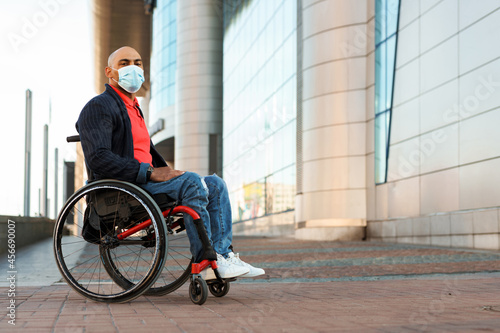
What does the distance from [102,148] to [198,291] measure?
992mm

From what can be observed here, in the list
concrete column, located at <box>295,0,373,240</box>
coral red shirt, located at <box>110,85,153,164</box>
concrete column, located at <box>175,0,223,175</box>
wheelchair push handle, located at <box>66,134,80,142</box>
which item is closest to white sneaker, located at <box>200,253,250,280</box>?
coral red shirt, located at <box>110,85,153,164</box>

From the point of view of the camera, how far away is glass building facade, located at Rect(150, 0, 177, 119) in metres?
42.5

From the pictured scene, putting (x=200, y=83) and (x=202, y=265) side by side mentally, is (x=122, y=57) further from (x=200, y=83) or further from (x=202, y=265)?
(x=200, y=83)

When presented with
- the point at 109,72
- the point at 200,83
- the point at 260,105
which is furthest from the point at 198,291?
the point at 200,83

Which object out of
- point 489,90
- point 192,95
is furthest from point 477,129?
point 192,95

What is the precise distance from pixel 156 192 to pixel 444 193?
8768mm

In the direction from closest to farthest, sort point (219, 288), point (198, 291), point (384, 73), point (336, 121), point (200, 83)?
point (198, 291) → point (219, 288) → point (384, 73) → point (336, 121) → point (200, 83)

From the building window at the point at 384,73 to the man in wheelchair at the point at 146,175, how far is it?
34.4ft

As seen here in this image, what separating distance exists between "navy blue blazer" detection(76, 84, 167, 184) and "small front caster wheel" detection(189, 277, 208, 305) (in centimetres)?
65

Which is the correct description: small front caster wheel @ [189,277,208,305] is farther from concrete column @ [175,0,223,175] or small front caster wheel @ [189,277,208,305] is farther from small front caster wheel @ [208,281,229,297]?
concrete column @ [175,0,223,175]

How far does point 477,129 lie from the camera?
10.5m

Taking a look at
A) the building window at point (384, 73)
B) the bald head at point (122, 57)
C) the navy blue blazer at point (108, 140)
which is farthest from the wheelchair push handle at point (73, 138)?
the building window at point (384, 73)

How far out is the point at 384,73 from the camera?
14.2 meters

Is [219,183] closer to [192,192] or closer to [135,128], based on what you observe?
[192,192]
